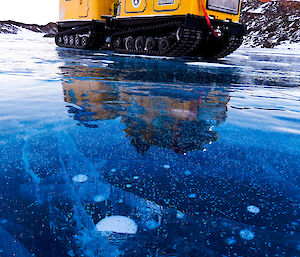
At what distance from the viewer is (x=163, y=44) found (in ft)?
32.9

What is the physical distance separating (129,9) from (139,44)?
1.41m

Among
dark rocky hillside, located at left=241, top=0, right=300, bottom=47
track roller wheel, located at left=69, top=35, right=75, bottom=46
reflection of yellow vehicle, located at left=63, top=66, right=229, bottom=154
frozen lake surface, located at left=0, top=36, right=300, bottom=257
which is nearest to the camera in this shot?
frozen lake surface, located at left=0, top=36, right=300, bottom=257

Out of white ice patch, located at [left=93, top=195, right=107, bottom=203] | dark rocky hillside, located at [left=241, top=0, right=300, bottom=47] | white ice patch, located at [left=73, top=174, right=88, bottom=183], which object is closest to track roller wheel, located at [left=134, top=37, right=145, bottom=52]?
white ice patch, located at [left=73, top=174, right=88, bottom=183]

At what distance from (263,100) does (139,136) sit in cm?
204

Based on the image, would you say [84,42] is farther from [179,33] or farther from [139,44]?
[179,33]

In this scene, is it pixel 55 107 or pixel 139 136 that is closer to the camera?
pixel 139 136

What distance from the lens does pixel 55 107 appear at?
A: 2369 millimetres

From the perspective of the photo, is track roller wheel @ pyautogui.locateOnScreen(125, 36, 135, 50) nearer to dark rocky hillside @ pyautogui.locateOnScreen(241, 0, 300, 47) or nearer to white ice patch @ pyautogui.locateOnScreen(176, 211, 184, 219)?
white ice patch @ pyautogui.locateOnScreen(176, 211, 184, 219)

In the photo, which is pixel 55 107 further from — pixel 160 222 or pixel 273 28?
pixel 273 28

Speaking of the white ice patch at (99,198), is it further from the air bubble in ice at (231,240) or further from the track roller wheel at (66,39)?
the track roller wheel at (66,39)

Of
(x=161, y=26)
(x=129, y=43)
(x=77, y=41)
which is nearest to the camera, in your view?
(x=161, y=26)

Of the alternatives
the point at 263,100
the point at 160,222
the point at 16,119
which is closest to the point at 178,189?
the point at 160,222

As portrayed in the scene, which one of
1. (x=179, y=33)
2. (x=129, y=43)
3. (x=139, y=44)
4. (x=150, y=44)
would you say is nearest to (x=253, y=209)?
(x=179, y=33)

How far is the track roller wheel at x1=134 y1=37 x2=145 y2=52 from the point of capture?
1097cm
